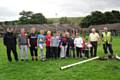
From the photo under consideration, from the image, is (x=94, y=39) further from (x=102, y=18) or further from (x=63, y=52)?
(x=102, y=18)

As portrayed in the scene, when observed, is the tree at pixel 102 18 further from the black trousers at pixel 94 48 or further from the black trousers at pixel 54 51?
the black trousers at pixel 54 51

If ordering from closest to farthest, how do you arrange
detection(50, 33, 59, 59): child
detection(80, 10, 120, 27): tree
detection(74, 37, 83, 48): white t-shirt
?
detection(50, 33, 59, 59): child, detection(74, 37, 83, 48): white t-shirt, detection(80, 10, 120, 27): tree

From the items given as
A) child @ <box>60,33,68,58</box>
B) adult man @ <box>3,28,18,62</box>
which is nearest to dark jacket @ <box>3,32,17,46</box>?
adult man @ <box>3,28,18,62</box>

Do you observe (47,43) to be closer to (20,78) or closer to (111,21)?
(20,78)

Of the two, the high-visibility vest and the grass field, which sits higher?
the high-visibility vest

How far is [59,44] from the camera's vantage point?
19547 millimetres

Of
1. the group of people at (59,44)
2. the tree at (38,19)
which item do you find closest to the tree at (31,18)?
the tree at (38,19)

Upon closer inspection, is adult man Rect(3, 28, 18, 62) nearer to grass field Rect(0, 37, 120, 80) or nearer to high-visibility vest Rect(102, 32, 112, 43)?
grass field Rect(0, 37, 120, 80)

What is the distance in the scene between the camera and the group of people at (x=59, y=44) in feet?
60.0

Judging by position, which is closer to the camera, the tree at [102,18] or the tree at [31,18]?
the tree at [102,18]

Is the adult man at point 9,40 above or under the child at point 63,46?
above

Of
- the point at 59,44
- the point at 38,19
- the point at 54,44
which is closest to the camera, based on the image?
the point at 54,44

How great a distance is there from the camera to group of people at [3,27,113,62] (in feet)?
60.0

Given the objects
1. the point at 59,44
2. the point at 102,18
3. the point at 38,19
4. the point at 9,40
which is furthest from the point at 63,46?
the point at 38,19
